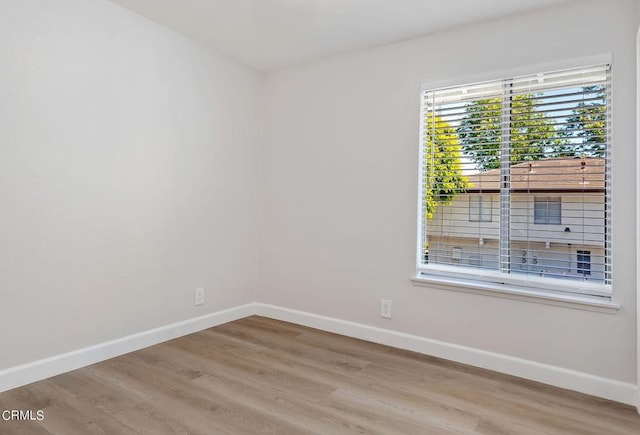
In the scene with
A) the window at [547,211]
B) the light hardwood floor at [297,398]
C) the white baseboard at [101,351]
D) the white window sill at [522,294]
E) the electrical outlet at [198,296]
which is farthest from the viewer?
the electrical outlet at [198,296]

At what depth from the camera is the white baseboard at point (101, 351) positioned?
2.11 meters

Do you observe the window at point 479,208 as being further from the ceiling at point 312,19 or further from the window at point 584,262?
the ceiling at point 312,19

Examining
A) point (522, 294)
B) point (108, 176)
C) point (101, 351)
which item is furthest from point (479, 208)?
point (101, 351)

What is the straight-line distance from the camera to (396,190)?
9.69 ft

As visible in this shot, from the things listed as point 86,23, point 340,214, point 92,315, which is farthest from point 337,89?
point 92,315

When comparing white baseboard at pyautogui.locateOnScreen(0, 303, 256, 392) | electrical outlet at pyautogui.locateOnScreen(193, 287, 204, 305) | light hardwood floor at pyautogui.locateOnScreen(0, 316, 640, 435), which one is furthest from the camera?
electrical outlet at pyautogui.locateOnScreen(193, 287, 204, 305)

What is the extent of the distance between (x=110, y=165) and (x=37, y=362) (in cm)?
126

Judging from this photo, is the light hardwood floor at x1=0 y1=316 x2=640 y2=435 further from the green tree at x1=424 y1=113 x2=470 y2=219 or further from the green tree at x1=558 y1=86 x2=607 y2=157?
the green tree at x1=558 y1=86 x2=607 y2=157

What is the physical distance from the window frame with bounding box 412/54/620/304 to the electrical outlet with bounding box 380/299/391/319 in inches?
11.4

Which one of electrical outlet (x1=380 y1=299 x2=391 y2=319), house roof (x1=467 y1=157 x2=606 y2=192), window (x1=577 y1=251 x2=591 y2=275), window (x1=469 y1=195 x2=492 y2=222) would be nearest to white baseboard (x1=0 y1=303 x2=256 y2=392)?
electrical outlet (x1=380 y1=299 x2=391 y2=319)

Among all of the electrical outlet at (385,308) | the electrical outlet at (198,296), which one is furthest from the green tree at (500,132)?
the electrical outlet at (198,296)

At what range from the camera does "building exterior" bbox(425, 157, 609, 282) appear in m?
2.30

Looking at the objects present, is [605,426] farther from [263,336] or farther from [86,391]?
[86,391]

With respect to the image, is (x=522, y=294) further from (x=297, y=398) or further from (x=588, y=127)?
(x=297, y=398)
